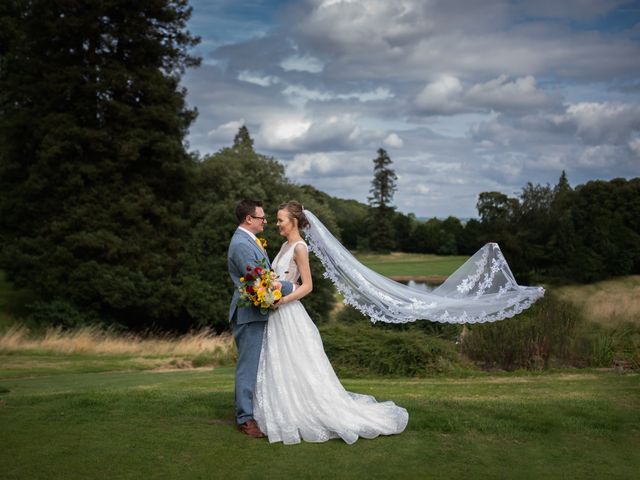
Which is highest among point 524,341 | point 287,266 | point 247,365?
point 287,266

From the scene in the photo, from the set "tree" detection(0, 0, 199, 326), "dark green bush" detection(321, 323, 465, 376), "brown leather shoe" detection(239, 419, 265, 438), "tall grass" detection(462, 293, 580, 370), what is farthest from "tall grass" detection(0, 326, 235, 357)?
"brown leather shoe" detection(239, 419, 265, 438)

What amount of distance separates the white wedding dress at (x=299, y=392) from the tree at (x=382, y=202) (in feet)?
209

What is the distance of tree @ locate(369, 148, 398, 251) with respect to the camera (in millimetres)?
71887

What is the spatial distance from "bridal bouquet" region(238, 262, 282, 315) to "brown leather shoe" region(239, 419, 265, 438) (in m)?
1.35

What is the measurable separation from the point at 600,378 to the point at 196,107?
26.9 meters

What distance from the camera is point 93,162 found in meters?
30.9

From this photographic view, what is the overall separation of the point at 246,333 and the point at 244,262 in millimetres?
834

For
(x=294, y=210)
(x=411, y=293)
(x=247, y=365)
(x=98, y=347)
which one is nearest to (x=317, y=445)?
(x=247, y=365)

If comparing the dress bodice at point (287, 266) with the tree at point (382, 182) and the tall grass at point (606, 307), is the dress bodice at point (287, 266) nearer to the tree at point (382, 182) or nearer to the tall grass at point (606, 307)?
the tall grass at point (606, 307)

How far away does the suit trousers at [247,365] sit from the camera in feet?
24.0

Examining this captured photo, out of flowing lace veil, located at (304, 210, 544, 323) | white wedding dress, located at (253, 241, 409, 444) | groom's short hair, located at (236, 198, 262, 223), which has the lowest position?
white wedding dress, located at (253, 241, 409, 444)

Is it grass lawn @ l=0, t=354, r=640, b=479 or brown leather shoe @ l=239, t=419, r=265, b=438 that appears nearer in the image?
grass lawn @ l=0, t=354, r=640, b=479

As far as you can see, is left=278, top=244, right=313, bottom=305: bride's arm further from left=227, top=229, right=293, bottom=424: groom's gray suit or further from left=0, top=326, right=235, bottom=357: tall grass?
left=0, top=326, right=235, bottom=357: tall grass

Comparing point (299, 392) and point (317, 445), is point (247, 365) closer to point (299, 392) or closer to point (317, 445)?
point (299, 392)
